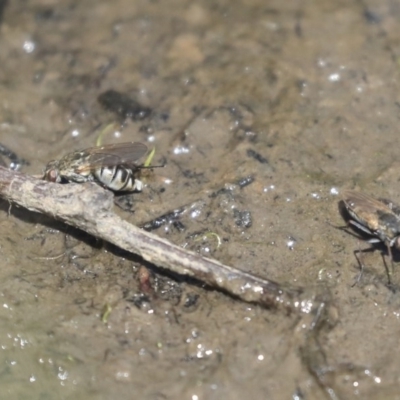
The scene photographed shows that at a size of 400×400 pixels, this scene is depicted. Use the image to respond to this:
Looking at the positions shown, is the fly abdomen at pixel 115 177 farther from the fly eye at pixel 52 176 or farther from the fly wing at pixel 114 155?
the fly eye at pixel 52 176

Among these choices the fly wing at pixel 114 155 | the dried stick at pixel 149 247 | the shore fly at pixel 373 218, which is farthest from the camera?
the fly wing at pixel 114 155

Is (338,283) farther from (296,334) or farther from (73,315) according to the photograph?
(73,315)

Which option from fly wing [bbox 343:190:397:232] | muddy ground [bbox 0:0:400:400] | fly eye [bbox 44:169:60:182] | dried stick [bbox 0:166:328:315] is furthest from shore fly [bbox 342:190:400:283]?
fly eye [bbox 44:169:60:182]

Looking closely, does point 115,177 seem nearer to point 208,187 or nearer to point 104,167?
point 104,167

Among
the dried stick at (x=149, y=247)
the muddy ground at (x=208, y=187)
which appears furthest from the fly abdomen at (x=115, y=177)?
the dried stick at (x=149, y=247)

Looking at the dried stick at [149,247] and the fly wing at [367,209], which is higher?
the fly wing at [367,209]

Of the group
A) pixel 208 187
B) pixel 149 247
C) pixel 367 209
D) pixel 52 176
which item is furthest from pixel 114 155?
pixel 367 209

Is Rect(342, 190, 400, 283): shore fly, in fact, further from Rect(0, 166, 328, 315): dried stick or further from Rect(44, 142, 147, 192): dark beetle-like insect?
Rect(44, 142, 147, 192): dark beetle-like insect
